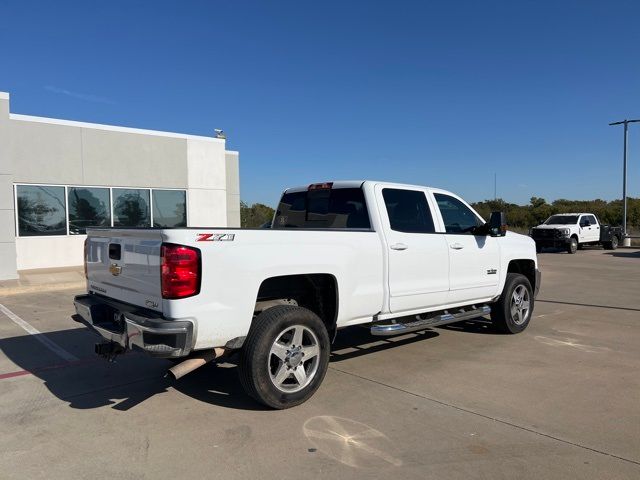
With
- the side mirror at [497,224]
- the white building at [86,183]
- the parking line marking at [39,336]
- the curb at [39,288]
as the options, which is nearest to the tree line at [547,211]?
the white building at [86,183]

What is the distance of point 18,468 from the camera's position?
3424mm

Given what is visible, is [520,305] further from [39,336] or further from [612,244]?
[612,244]

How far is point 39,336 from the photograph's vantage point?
729cm

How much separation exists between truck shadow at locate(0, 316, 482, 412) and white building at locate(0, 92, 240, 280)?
7.45 metres

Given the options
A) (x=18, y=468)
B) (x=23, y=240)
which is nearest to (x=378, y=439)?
(x=18, y=468)

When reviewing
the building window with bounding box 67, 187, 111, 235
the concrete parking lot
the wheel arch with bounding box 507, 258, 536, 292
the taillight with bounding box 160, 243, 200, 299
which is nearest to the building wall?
the building window with bounding box 67, 187, 111, 235

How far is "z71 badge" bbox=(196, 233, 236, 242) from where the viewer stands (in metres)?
3.86

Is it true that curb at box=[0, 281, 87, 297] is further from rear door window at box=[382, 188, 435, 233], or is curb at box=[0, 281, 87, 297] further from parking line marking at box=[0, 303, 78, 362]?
rear door window at box=[382, 188, 435, 233]

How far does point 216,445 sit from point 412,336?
3918 mm

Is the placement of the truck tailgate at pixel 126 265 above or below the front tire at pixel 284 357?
above

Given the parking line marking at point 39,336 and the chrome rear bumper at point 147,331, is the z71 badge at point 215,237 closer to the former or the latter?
the chrome rear bumper at point 147,331

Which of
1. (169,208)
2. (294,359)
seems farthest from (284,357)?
(169,208)

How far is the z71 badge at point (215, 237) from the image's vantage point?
12.7 ft

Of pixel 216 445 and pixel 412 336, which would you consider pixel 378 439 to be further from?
pixel 412 336
